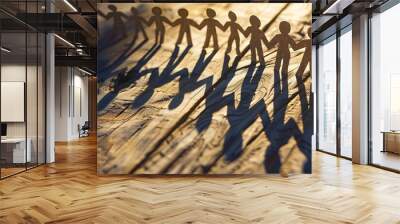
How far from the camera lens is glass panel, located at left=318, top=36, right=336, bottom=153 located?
32.7 ft

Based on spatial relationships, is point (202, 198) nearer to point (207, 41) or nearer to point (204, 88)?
point (204, 88)

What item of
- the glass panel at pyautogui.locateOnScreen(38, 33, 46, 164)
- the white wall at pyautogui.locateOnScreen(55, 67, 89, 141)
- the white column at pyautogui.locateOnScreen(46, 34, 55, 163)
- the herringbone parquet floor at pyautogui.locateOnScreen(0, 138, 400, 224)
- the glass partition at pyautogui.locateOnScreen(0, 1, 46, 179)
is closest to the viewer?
the herringbone parquet floor at pyautogui.locateOnScreen(0, 138, 400, 224)

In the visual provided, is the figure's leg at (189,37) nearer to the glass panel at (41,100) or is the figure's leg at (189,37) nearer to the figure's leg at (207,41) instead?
the figure's leg at (207,41)

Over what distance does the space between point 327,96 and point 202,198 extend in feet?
22.3

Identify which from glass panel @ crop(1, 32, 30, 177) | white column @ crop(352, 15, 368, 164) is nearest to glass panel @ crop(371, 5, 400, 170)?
white column @ crop(352, 15, 368, 164)

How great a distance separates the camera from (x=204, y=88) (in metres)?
6.51

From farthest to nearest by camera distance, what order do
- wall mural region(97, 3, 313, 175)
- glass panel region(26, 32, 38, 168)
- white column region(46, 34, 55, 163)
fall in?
1. white column region(46, 34, 55, 163)
2. glass panel region(26, 32, 38, 168)
3. wall mural region(97, 3, 313, 175)

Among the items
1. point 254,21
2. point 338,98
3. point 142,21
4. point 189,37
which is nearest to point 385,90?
point 338,98

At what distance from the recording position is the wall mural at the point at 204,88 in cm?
646

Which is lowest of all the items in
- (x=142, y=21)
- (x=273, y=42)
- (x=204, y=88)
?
(x=204, y=88)

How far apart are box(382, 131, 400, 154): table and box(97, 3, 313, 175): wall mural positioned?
8.03 feet

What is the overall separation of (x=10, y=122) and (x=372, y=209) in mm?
6146

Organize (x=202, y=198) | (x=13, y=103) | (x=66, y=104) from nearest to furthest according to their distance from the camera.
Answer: (x=202, y=198) → (x=13, y=103) → (x=66, y=104)

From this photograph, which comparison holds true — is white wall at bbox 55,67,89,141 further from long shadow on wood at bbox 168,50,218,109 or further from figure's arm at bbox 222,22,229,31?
A: figure's arm at bbox 222,22,229,31
